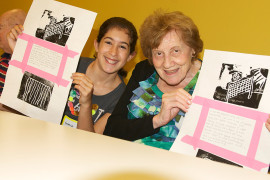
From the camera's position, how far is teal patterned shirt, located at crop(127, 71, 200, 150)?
1.01 metres

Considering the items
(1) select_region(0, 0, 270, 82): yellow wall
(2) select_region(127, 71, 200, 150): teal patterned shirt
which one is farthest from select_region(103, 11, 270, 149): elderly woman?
(1) select_region(0, 0, 270, 82): yellow wall

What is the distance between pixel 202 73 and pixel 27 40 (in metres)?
0.64

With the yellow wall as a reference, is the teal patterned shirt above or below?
below

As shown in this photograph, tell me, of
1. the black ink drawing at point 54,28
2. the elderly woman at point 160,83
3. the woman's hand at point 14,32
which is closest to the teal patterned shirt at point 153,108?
the elderly woman at point 160,83

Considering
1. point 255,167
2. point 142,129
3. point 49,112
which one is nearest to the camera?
point 255,167

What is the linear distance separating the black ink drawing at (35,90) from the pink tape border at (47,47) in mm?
18

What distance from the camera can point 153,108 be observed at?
1082mm

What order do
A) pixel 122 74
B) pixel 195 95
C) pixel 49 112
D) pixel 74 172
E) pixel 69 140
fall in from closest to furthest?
pixel 74 172
pixel 69 140
pixel 195 95
pixel 49 112
pixel 122 74

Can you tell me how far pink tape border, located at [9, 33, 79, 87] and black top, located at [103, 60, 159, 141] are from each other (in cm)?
32

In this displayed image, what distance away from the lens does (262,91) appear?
665 millimetres

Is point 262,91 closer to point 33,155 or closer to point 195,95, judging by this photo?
point 195,95

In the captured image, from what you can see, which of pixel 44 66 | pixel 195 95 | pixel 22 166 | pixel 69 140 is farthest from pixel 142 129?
pixel 22 166

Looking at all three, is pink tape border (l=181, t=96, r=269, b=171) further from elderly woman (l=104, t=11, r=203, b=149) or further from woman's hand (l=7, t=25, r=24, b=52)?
woman's hand (l=7, t=25, r=24, b=52)

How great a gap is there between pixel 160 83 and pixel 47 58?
51cm
